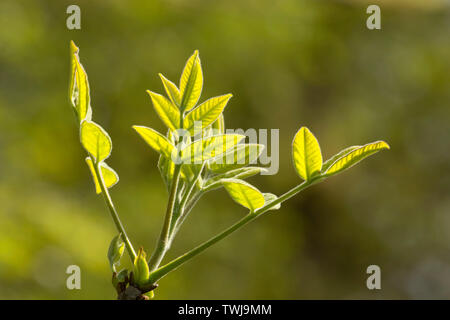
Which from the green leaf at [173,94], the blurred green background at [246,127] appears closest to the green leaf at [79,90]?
the green leaf at [173,94]

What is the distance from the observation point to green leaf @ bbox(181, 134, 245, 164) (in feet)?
1.97

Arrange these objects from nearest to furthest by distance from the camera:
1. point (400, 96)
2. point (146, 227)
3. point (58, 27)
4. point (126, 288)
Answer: point (126, 288)
point (146, 227)
point (58, 27)
point (400, 96)

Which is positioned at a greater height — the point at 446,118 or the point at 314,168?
the point at 446,118

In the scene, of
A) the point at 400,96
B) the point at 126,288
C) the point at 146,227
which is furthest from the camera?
the point at 400,96

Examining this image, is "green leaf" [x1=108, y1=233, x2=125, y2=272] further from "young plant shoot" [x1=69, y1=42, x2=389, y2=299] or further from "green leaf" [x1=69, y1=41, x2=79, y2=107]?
"green leaf" [x1=69, y1=41, x2=79, y2=107]

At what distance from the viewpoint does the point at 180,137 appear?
0.65m

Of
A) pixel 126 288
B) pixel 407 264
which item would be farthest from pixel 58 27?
pixel 407 264

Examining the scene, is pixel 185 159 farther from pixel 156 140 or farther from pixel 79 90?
pixel 79 90

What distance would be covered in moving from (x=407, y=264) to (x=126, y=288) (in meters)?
5.85

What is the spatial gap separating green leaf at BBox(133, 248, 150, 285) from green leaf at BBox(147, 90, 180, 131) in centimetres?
18

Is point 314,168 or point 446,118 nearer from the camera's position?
point 314,168

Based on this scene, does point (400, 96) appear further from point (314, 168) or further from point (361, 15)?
point (314, 168)

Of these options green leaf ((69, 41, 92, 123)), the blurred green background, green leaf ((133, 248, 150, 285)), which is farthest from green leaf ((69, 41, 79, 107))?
the blurred green background
